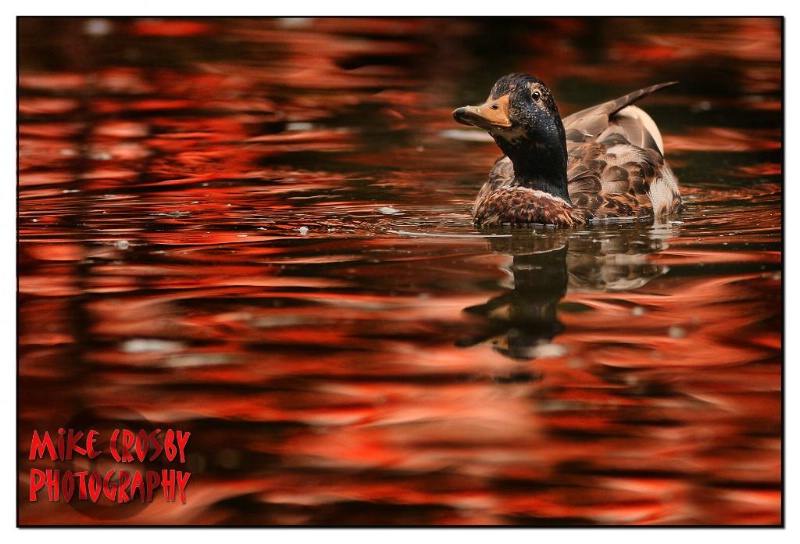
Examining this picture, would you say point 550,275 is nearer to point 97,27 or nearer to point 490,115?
point 490,115

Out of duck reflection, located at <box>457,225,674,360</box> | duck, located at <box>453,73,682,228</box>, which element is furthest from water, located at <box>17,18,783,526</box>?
duck, located at <box>453,73,682,228</box>

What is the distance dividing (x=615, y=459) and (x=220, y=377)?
1.66 m

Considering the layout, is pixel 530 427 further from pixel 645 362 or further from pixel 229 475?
pixel 229 475

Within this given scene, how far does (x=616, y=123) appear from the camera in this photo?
9.95m

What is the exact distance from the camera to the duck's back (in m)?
8.88

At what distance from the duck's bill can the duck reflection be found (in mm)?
650

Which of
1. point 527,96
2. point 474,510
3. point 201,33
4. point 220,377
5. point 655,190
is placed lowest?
point 474,510

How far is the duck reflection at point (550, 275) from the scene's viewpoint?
6.32 meters

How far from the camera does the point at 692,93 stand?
12.0 meters

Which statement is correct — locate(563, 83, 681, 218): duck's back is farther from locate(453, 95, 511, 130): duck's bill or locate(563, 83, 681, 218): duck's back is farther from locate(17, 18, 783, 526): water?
locate(453, 95, 511, 130): duck's bill

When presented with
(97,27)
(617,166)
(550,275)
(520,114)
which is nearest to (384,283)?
(550,275)

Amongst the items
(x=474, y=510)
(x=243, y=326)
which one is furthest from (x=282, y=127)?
(x=474, y=510)

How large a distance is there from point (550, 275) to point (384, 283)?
0.88m

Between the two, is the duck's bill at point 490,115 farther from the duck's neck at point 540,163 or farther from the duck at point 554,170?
the duck's neck at point 540,163
